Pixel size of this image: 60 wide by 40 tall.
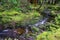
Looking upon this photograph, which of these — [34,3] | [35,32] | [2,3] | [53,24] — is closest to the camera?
[35,32]

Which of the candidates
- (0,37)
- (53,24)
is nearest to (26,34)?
(0,37)

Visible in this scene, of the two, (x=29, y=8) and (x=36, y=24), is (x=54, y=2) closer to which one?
(x=29, y=8)

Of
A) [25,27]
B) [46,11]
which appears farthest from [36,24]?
[46,11]

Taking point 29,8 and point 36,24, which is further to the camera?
point 29,8

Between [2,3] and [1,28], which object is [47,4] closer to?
[2,3]

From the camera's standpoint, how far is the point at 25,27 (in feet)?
26.7

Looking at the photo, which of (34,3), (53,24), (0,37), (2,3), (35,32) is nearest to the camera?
(0,37)

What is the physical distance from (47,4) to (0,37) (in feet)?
15.8

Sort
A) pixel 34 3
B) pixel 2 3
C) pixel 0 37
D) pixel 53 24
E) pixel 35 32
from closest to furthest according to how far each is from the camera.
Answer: pixel 0 37, pixel 35 32, pixel 53 24, pixel 2 3, pixel 34 3

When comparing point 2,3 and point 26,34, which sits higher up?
point 2,3

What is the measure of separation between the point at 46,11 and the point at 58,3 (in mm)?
1563

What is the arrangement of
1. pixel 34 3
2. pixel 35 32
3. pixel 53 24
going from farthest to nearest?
pixel 34 3
pixel 53 24
pixel 35 32

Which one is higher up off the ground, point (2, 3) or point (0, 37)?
point (2, 3)

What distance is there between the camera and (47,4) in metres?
11.1
